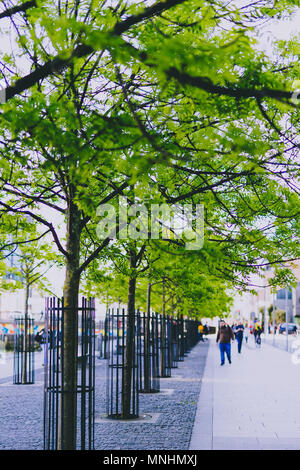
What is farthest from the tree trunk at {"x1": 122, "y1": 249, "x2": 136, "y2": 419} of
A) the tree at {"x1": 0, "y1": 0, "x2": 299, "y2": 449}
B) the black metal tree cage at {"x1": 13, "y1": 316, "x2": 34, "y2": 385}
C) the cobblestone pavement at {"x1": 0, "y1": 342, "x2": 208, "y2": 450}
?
the black metal tree cage at {"x1": 13, "y1": 316, "x2": 34, "y2": 385}

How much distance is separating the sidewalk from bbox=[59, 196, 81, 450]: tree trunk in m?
2.48

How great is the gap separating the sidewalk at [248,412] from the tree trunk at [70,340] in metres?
2.48

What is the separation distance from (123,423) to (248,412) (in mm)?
2723

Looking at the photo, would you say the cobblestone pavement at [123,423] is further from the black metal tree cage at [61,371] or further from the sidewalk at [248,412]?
the black metal tree cage at [61,371]

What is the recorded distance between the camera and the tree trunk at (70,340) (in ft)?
21.0

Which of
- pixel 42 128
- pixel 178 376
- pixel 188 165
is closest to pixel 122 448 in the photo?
pixel 188 165

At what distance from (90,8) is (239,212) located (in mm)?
4248

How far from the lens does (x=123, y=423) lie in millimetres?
10344

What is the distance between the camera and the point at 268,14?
551cm

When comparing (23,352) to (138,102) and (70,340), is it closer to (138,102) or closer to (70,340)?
(70,340)

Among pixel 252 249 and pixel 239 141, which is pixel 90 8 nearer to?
pixel 239 141

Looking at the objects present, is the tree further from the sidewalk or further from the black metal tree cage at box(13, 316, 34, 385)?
the black metal tree cage at box(13, 316, 34, 385)

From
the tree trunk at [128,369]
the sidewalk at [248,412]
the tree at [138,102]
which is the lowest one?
the sidewalk at [248,412]

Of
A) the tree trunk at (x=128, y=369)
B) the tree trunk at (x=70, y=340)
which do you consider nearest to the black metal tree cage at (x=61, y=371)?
the tree trunk at (x=70, y=340)
